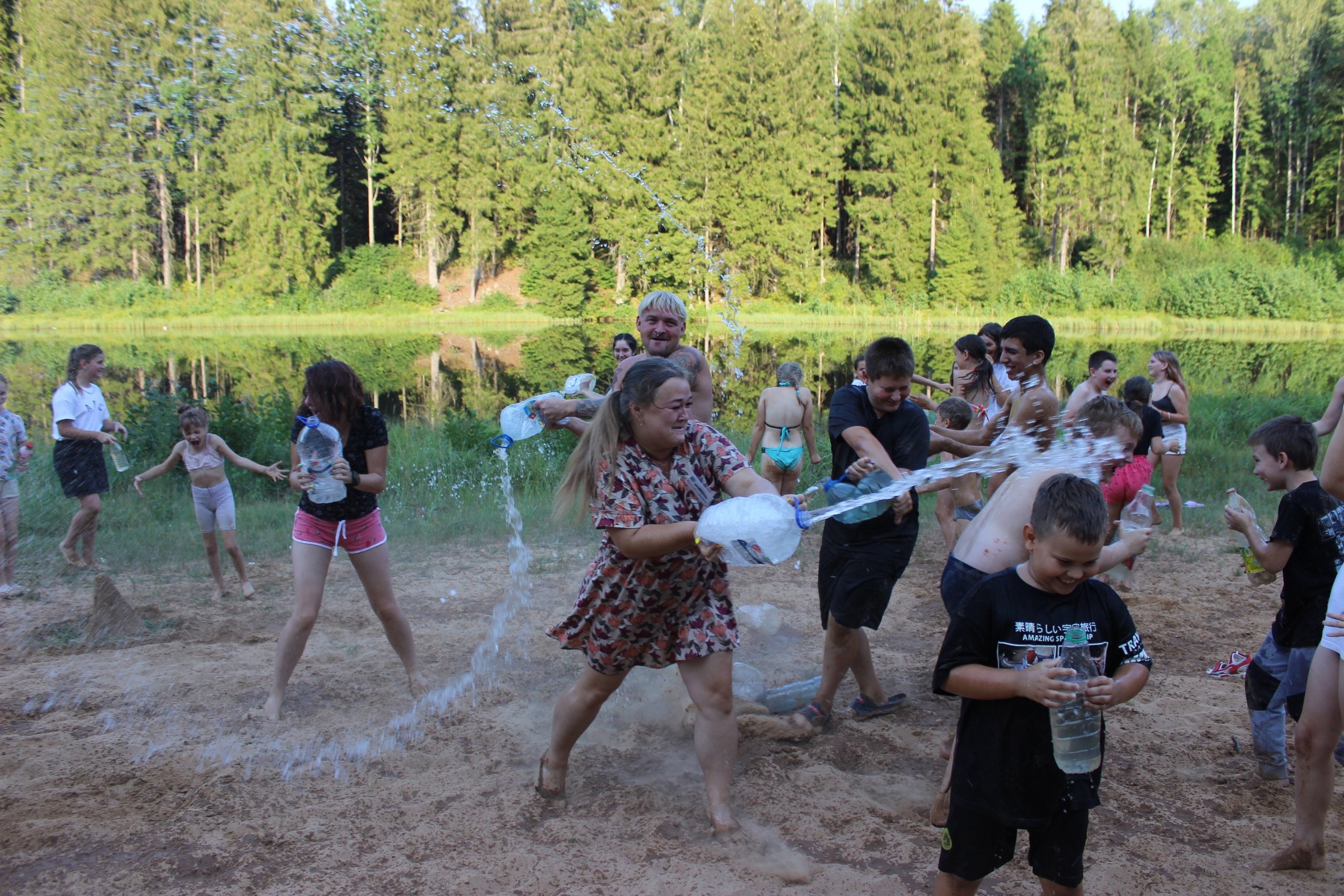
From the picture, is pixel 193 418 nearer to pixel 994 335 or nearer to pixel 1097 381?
pixel 994 335

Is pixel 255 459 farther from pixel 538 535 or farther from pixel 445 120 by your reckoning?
pixel 445 120

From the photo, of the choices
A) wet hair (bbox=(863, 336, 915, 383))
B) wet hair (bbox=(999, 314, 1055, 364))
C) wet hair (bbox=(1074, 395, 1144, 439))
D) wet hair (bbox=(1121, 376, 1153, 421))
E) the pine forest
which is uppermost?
the pine forest

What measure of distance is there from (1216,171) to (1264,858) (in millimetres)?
53493

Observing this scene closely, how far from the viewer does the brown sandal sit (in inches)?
150

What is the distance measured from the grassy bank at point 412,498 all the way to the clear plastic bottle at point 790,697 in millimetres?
2371

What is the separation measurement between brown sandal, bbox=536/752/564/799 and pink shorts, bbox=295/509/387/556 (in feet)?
4.72

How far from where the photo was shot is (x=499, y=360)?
1117 inches

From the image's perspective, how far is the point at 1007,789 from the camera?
7.98 feet

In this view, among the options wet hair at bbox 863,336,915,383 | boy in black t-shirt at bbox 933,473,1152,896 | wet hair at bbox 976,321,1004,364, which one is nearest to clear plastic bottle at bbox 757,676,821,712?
wet hair at bbox 863,336,915,383

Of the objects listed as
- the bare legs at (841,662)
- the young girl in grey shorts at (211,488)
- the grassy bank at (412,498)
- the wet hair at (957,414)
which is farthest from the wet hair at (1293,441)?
the young girl in grey shorts at (211,488)

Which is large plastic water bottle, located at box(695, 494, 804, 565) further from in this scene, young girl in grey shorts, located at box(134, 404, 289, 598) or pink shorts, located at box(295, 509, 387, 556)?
young girl in grey shorts, located at box(134, 404, 289, 598)

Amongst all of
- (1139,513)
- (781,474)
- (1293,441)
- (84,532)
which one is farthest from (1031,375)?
(84,532)

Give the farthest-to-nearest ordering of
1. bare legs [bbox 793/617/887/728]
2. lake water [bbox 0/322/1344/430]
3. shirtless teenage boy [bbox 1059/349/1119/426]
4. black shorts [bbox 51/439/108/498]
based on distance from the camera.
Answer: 1. lake water [bbox 0/322/1344/430]
2. black shorts [bbox 51/439/108/498]
3. shirtless teenage boy [bbox 1059/349/1119/426]
4. bare legs [bbox 793/617/887/728]

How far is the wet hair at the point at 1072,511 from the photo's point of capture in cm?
233
